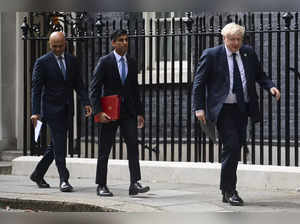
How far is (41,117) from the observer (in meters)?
7.79

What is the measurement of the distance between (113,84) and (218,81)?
1223 millimetres

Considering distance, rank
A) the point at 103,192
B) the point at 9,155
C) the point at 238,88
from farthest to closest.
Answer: the point at 9,155
the point at 103,192
the point at 238,88

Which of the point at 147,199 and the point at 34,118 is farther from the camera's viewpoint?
the point at 34,118

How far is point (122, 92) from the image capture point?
710cm

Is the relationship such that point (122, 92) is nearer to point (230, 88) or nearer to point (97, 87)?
point (97, 87)

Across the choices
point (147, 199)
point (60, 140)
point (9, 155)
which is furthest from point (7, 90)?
point (147, 199)

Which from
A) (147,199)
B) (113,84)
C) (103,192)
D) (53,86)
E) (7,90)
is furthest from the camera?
(7,90)

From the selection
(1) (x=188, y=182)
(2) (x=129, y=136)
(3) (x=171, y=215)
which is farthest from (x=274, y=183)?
(3) (x=171, y=215)

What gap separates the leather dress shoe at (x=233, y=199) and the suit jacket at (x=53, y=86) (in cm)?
182

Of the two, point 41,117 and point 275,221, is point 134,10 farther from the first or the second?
point 41,117

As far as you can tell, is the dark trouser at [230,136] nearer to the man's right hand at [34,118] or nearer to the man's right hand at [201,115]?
the man's right hand at [201,115]

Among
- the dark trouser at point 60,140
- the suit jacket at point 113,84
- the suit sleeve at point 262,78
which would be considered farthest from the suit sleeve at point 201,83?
the dark trouser at point 60,140

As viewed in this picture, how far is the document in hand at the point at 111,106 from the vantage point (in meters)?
7.08

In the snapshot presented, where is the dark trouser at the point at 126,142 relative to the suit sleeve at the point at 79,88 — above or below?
below
